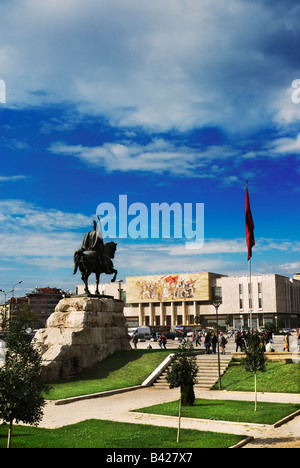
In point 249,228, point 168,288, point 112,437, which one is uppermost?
point 168,288

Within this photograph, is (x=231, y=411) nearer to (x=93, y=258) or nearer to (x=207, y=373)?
(x=207, y=373)

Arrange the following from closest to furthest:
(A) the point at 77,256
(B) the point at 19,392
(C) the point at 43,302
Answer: (B) the point at 19,392, (A) the point at 77,256, (C) the point at 43,302

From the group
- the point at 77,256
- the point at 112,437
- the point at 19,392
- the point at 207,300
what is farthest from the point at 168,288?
the point at 19,392

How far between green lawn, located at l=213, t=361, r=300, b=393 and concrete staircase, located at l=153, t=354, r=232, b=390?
0.63m

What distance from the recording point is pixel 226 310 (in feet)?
372

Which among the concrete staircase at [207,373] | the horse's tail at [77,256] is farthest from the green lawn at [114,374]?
the horse's tail at [77,256]

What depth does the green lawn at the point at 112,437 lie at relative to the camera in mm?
12453

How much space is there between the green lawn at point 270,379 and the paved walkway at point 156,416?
757mm

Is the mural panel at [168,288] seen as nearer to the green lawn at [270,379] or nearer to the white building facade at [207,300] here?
the white building facade at [207,300]

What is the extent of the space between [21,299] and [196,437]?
170 m

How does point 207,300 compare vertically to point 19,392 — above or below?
above

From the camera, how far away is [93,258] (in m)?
31.0

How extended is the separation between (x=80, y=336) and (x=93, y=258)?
596 centimetres
